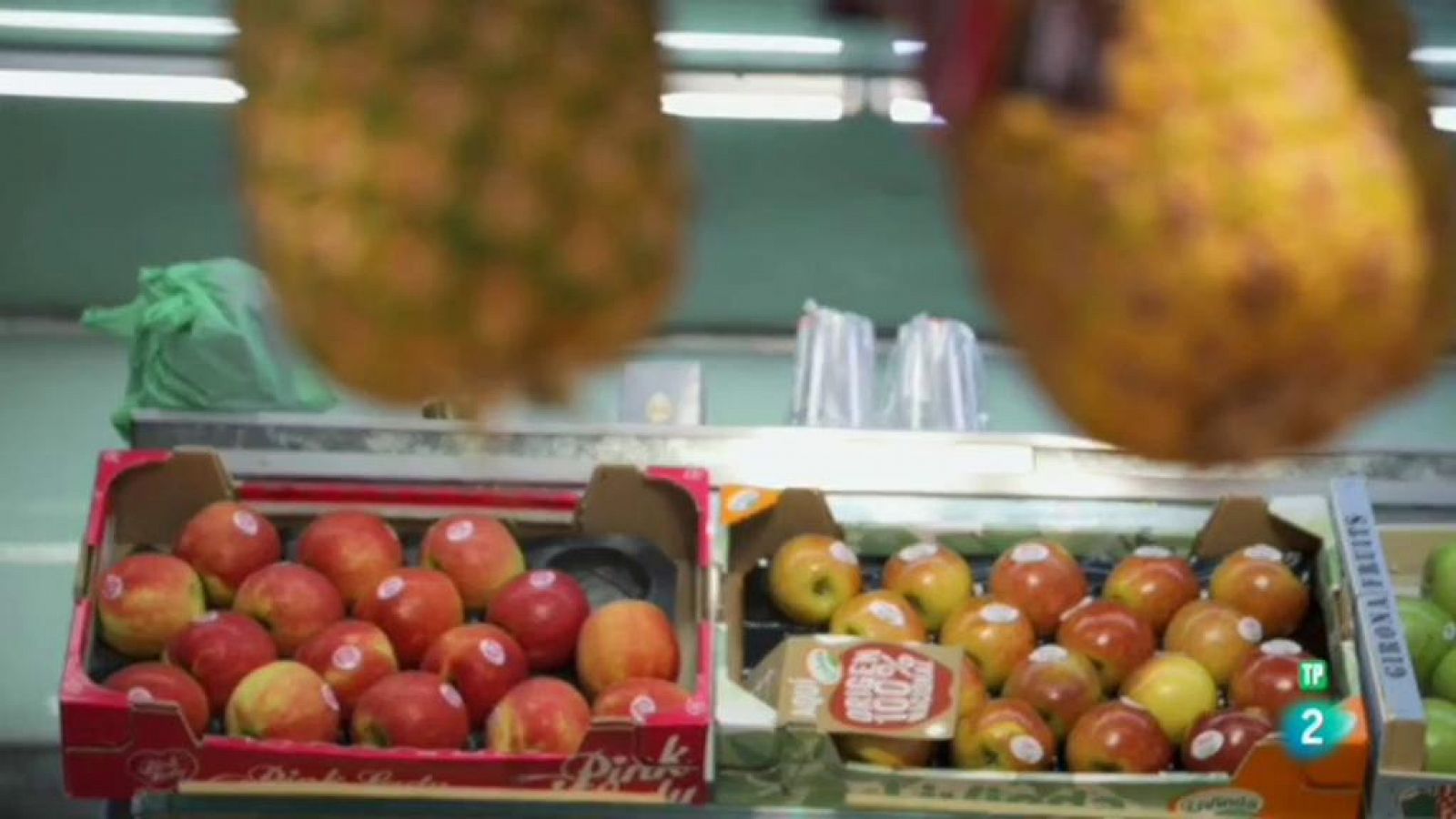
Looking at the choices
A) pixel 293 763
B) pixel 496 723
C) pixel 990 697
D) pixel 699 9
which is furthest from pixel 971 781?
pixel 699 9

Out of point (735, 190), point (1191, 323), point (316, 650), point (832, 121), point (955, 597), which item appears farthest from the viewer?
point (735, 190)

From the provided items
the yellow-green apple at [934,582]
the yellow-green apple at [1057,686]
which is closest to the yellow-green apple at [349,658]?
the yellow-green apple at [934,582]

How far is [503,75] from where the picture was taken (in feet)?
1.22

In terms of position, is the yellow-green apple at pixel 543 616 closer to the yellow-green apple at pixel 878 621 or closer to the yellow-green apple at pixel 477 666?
the yellow-green apple at pixel 477 666

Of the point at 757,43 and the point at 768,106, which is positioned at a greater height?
the point at 757,43

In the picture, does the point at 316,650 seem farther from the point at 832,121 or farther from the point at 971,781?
the point at 832,121

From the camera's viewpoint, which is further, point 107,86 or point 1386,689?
point 107,86

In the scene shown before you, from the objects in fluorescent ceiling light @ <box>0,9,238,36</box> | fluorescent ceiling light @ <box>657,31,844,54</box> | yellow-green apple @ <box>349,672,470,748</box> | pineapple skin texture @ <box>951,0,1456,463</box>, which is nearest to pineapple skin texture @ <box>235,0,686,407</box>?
pineapple skin texture @ <box>951,0,1456,463</box>

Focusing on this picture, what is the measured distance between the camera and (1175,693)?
8.88 ft

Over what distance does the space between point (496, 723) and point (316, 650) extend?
264 millimetres

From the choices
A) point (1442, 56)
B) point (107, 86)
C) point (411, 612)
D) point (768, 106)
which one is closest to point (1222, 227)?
point (411, 612)

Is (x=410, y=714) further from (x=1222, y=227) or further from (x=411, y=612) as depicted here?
(x=1222, y=227)

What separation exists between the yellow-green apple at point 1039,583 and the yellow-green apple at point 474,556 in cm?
67

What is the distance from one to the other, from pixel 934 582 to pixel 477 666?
0.64 meters
